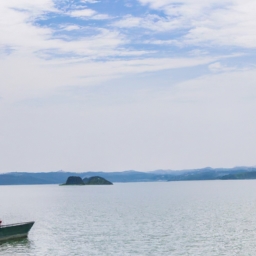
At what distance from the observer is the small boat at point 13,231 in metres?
67.0

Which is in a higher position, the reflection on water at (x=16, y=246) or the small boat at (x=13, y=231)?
the small boat at (x=13, y=231)

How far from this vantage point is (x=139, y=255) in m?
55.9

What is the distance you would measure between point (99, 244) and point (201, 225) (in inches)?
1088

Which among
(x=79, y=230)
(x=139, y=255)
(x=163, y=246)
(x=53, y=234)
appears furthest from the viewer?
(x=79, y=230)

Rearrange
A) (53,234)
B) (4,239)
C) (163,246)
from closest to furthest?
(163,246)
(4,239)
(53,234)

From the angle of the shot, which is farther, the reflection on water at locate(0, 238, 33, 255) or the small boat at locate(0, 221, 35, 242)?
the small boat at locate(0, 221, 35, 242)

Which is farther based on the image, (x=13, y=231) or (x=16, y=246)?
(x=13, y=231)

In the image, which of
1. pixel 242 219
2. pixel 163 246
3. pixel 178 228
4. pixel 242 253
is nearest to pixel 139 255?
pixel 163 246

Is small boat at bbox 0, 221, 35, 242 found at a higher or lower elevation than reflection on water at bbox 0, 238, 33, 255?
higher

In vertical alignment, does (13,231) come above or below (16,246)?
above

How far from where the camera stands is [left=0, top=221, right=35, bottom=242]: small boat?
220ft

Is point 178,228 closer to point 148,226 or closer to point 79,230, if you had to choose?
point 148,226

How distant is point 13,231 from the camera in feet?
225

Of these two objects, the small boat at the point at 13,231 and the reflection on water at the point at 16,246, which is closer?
the reflection on water at the point at 16,246
